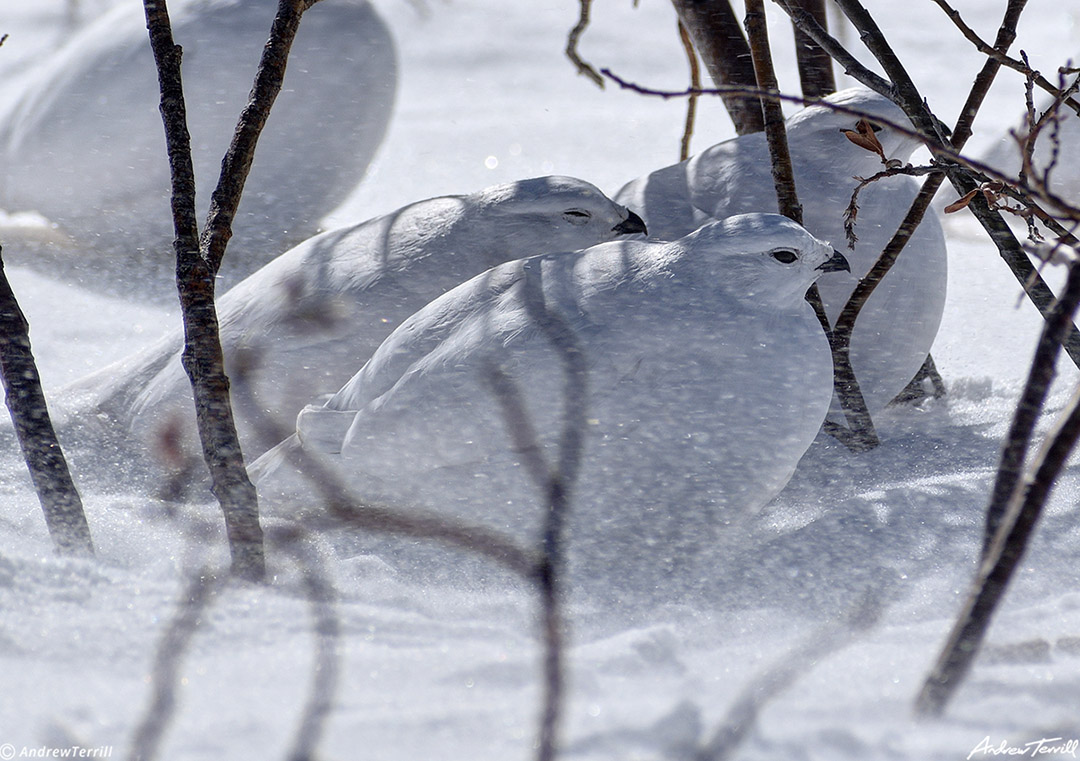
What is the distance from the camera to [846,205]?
1.05 metres

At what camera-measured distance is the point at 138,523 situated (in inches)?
29.8

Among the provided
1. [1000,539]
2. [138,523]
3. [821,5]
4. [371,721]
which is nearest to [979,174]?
[1000,539]

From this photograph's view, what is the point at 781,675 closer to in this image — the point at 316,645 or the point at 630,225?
the point at 316,645

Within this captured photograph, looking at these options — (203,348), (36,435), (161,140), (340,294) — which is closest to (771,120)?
(340,294)

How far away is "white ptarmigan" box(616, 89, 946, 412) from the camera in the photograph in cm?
101

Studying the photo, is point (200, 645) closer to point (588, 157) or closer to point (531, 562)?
point (531, 562)

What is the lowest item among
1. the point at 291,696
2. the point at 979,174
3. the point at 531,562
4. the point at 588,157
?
the point at 588,157

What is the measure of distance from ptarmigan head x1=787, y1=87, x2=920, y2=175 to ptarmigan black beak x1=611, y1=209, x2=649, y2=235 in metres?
0.20

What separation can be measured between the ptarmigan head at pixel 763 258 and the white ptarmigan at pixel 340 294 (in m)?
0.24

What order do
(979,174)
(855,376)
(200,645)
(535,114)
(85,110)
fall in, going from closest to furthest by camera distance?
(200,645) < (979,174) < (855,376) < (85,110) < (535,114)

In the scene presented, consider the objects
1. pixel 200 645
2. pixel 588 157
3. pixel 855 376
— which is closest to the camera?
pixel 200 645

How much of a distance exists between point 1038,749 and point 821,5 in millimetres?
1146

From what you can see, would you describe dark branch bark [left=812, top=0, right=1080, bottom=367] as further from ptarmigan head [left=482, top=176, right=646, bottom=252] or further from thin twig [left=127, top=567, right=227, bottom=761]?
thin twig [left=127, top=567, right=227, bottom=761]
